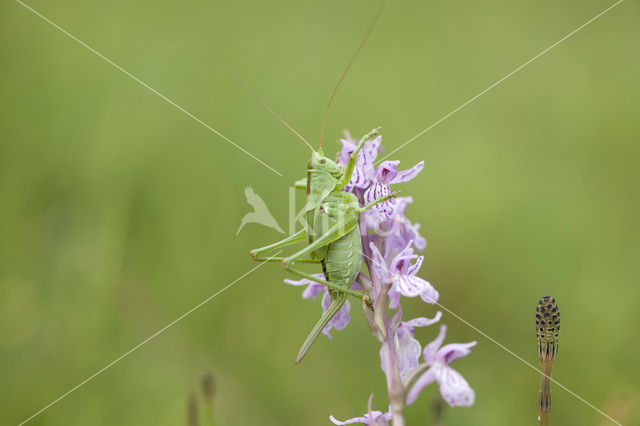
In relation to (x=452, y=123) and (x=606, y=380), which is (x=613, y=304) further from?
(x=452, y=123)

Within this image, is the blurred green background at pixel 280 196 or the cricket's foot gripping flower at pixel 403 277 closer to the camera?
the cricket's foot gripping flower at pixel 403 277

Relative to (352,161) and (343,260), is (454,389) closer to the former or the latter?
(343,260)

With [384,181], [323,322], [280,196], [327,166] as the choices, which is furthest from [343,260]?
[280,196]

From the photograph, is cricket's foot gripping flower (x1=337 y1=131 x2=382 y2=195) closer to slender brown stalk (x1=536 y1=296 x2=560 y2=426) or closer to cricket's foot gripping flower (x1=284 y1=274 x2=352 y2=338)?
cricket's foot gripping flower (x1=284 y1=274 x2=352 y2=338)

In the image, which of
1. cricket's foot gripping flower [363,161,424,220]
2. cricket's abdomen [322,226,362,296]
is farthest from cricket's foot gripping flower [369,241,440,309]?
cricket's foot gripping flower [363,161,424,220]

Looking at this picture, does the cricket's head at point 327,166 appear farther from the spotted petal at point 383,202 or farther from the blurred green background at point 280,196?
the blurred green background at point 280,196

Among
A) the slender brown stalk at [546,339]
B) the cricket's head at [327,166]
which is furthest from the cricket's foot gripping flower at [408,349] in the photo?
the cricket's head at [327,166]
